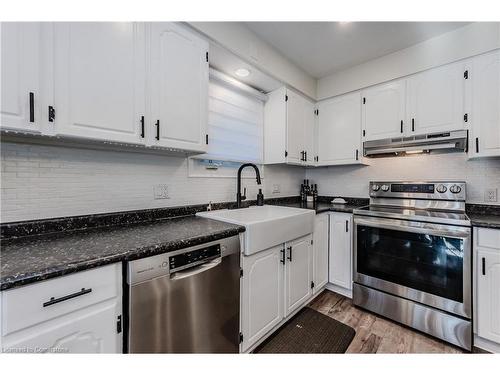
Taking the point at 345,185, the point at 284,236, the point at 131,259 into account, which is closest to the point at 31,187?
the point at 131,259

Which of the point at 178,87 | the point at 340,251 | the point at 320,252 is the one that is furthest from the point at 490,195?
the point at 178,87

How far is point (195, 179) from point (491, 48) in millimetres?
2639

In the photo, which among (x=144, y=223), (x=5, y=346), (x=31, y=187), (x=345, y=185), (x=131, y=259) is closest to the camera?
(x=5, y=346)

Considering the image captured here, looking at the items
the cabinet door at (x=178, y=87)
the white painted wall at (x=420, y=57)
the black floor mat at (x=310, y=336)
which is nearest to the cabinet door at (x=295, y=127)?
the white painted wall at (x=420, y=57)

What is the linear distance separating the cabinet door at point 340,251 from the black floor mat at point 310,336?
47cm

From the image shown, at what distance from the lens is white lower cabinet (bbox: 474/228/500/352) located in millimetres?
1503

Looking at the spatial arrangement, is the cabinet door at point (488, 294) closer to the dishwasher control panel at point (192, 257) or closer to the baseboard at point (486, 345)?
the baseboard at point (486, 345)

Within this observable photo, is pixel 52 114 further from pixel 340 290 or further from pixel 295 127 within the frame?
pixel 340 290

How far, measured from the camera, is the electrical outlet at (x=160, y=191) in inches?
64.3

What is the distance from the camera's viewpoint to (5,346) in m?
0.69

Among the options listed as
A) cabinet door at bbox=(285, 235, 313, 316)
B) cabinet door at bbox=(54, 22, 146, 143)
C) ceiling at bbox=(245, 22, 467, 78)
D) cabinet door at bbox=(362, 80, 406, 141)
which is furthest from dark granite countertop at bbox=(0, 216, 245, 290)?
cabinet door at bbox=(362, 80, 406, 141)

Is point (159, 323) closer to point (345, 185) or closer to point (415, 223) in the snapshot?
point (415, 223)

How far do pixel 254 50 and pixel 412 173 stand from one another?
2063mm
